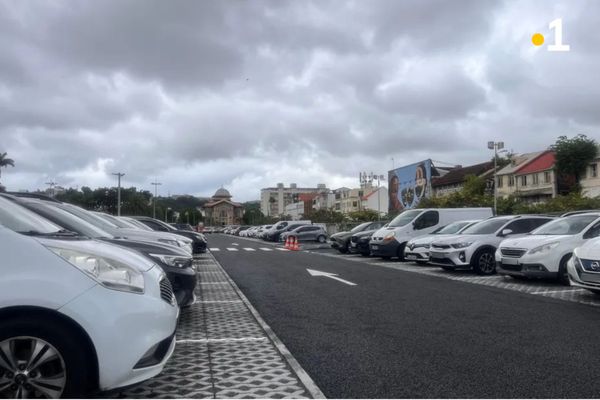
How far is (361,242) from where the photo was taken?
23203 millimetres

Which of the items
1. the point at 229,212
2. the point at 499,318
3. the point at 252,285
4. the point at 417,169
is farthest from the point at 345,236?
the point at 229,212

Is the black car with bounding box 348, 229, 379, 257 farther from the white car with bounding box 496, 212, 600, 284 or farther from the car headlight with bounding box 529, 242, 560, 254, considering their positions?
the car headlight with bounding box 529, 242, 560, 254

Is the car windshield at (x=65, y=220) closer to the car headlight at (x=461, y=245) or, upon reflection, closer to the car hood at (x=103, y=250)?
the car hood at (x=103, y=250)

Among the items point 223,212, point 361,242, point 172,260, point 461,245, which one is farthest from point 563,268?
point 223,212

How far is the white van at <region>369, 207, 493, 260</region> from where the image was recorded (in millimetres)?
19594

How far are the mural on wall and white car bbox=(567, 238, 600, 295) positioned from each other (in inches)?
2071

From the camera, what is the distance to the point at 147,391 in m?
4.59

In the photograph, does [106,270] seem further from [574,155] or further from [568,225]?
[574,155]

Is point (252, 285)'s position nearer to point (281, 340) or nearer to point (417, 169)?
point (281, 340)

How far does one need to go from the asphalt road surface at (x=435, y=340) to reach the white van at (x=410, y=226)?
8145 millimetres

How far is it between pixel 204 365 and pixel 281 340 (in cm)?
126

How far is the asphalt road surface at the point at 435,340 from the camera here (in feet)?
15.3

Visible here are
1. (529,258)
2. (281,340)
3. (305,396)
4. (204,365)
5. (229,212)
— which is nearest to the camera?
(305,396)

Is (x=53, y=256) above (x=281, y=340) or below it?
above
